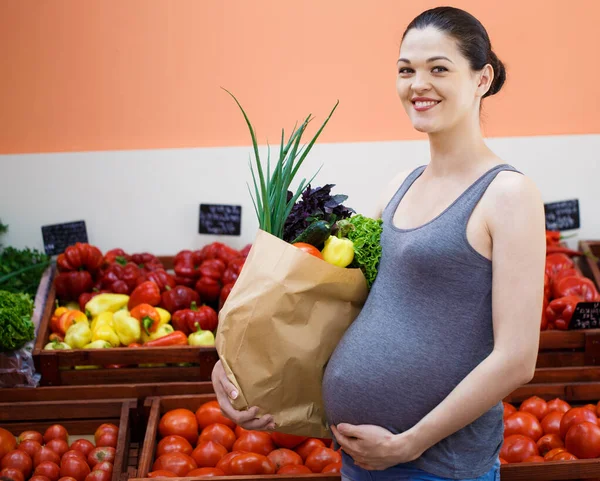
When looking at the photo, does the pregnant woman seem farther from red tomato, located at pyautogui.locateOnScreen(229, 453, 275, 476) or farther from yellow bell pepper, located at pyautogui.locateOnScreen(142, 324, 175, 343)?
yellow bell pepper, located at pyautogui.locateOnScreen(142, 324, 175, 343)

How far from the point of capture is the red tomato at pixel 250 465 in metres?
1.95

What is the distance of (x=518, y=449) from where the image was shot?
207 centimetres

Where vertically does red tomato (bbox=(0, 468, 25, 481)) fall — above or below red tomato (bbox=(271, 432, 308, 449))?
above

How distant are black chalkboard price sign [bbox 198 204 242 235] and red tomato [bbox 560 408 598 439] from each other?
1.64 metres

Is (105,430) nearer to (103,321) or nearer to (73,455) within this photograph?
(73,455)

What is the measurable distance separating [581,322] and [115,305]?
178 centimetres

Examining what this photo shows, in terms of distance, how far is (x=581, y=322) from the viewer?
2588 mm

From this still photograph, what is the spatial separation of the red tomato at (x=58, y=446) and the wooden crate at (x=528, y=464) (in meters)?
0.26

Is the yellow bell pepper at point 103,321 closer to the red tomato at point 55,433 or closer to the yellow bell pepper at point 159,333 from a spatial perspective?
the yellow bell pepper at point 159,333

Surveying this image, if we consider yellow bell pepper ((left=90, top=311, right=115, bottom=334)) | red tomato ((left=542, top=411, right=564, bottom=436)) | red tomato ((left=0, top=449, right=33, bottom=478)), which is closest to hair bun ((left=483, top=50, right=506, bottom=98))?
red tomato ((left=542, top=411, right=564, bottom=436))

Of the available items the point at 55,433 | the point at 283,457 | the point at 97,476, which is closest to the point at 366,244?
the point at 283,457

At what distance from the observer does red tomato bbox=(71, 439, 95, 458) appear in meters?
2.21

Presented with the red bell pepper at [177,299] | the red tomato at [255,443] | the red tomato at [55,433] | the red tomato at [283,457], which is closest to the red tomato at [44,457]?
the red tomato at [55,433]

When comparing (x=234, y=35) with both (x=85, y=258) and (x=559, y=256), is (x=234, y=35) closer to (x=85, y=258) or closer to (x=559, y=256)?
Result: (x=85, y=258)
